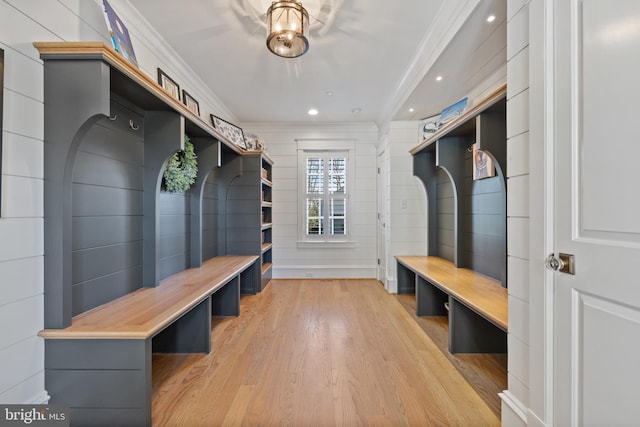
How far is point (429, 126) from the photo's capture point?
3.72 meters

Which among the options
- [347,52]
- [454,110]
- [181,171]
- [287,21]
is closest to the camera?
[287,21]

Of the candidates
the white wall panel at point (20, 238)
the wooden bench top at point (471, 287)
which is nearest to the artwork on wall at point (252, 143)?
the wooden bench top at point (471, 287)

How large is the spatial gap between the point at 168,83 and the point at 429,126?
10.1 feet

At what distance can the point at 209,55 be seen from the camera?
2633mm

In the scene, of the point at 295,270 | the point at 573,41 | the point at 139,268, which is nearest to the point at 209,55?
the point at 139,268

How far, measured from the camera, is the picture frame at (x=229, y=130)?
11.3 feet

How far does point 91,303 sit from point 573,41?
2.58 metres

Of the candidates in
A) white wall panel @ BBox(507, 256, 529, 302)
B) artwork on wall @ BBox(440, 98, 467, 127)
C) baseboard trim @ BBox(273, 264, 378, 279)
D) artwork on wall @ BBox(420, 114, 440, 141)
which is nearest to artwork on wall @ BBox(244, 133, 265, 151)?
baseboard trim @ BBox(273, 264, 378, 279)

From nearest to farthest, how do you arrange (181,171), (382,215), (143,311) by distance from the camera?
1. (143,311)
2. (181,171)
3. (382,215)

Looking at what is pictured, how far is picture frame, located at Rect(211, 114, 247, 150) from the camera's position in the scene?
3.45 m

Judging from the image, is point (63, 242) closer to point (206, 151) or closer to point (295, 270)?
point (206, 151)

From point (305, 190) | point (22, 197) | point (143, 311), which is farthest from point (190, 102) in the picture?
point (305, 190)

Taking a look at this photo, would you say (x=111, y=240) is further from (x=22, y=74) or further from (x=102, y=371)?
(x=22, y=74)

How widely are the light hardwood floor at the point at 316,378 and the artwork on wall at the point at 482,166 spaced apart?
5.01 feet
